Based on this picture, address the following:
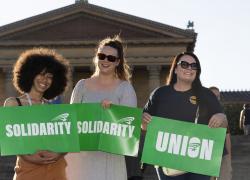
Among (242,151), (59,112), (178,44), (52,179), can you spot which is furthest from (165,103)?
(178,44)

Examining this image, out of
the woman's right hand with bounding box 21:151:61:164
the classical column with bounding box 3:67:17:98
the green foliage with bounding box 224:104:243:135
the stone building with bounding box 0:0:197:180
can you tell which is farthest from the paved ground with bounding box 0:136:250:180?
the classical column with bounding box 3:67:17:98

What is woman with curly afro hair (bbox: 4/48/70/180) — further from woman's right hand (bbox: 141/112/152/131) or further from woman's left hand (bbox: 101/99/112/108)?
woman's right hand (bbox: 141/112/152/131)

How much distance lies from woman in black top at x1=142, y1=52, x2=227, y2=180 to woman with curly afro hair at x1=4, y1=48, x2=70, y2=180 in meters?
0.86

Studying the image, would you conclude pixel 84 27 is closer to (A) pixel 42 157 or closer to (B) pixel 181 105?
(B) pixel 181 105

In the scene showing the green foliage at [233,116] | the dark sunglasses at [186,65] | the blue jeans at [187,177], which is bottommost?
the green foliage at [233,116]

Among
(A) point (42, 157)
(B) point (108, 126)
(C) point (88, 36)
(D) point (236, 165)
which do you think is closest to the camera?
(A) point (42, 157)

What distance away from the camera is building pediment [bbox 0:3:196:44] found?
41.1 meters

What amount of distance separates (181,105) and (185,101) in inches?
2.3

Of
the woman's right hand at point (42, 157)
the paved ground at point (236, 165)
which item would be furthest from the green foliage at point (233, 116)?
the woman's right hand at point (42, 157)

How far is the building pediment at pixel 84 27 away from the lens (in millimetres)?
41062

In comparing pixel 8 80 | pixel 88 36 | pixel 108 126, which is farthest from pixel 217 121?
pixel 8 80

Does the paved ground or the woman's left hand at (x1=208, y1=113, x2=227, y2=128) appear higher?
the woman's left hand at (x1=208, y1=113, x2=227, y2=128)

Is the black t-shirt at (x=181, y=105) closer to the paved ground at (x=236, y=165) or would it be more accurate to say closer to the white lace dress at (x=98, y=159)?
the white lace dress at (x=98, y=159)

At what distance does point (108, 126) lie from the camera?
5441 mm
